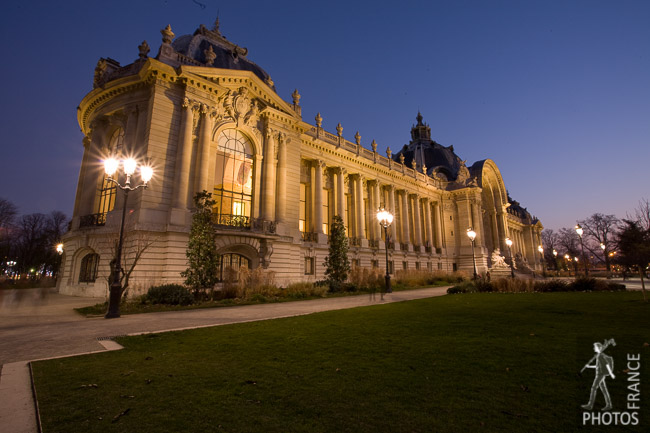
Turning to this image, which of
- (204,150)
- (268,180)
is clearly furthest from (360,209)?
(204,150)

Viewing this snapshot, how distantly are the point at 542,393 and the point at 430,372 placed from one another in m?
1.28

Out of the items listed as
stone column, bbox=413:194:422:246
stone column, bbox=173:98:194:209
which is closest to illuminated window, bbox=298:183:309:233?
stone column, bbox=173:98:194:209

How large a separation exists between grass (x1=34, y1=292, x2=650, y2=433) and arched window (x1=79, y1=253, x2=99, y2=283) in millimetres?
19653

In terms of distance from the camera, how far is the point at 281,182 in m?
27.1

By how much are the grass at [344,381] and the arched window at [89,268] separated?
64.5 ft

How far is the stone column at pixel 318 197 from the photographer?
1271 inches

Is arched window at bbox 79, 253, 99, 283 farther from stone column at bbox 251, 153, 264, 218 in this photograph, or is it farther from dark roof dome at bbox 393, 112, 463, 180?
dark roof dome at bbox 393, 112, 463, 180

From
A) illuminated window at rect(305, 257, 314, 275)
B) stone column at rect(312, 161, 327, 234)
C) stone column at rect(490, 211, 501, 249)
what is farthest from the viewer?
stone column at rect(490, 211, 501, 249)

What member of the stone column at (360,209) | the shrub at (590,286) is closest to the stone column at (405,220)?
the stone column at (360,209)

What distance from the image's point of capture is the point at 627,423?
2.80 m

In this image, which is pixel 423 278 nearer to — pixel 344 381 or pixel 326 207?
pixel 326 207

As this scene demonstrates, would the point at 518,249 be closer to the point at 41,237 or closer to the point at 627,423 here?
the point at 627,423

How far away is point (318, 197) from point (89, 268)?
67.1 ft

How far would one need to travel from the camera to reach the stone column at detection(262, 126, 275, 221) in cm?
2552
